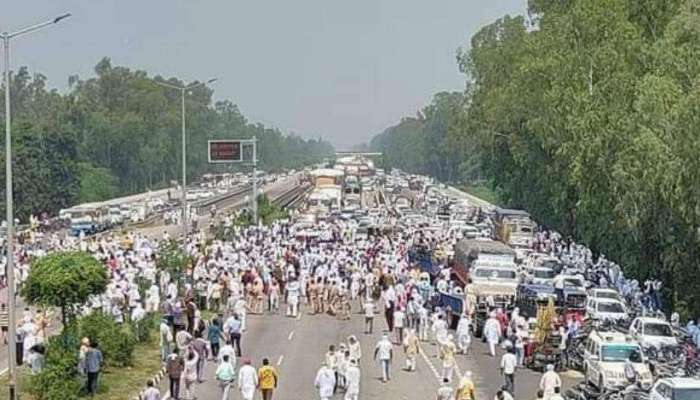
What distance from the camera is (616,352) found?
27891mm

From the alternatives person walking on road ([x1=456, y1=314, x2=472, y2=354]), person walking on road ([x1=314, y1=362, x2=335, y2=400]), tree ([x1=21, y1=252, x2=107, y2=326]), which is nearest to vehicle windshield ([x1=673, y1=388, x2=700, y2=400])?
person walking on road ([x1=314, y1=362, x2=335, y2=400])

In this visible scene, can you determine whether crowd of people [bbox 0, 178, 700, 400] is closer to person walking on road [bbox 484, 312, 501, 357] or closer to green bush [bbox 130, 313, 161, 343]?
person walking on road [bbox 484, 312, 501, 357]

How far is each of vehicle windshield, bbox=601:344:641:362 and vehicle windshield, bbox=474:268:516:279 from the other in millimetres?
13203

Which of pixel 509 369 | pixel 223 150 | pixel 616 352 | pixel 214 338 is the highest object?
pixel 223 150

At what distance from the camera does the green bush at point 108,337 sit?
30141mm

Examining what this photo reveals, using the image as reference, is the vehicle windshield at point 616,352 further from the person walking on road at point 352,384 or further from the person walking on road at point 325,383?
the person walking on road at point 325,383

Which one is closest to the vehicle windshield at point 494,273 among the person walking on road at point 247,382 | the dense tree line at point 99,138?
the person walking on road at point 247,382

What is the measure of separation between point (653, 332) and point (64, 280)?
1396 centimetres

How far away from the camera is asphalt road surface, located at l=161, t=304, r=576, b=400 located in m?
28.5

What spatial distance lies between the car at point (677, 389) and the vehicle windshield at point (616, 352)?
4.58 meters

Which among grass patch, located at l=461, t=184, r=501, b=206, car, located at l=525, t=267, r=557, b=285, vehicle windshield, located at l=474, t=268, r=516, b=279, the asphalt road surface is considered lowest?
the asphalt road surface

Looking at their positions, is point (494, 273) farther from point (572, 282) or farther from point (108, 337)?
point (108, 337)

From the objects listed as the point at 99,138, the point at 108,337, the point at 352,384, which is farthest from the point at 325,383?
the point at 99,138

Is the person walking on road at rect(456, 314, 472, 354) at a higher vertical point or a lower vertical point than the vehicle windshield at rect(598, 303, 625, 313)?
lower
